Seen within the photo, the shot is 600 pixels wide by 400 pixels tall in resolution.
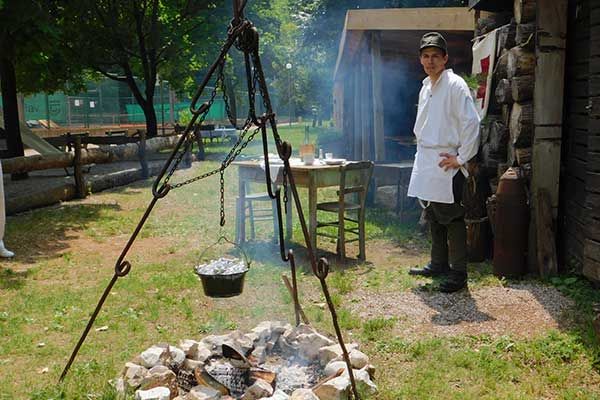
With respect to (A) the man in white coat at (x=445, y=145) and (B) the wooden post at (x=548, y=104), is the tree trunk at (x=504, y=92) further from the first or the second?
(A) the man in white coat at (x=445, y=145)

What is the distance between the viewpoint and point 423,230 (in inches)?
321

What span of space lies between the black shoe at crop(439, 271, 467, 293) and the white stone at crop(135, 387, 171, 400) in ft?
9.16

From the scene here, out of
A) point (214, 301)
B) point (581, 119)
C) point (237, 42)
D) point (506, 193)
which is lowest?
point (214, 301)

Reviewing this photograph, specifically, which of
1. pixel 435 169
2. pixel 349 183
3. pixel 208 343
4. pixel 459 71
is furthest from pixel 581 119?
pixel 459 71

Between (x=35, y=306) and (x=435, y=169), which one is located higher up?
(x=435, y=169)

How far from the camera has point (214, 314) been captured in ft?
16.8

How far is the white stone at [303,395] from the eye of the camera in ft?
10.8

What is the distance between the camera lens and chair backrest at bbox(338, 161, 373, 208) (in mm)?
6656

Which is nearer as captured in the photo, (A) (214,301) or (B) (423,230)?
(A) (214,301)

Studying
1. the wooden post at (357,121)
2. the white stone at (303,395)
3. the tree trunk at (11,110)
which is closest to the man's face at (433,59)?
the white stone at (303,395)

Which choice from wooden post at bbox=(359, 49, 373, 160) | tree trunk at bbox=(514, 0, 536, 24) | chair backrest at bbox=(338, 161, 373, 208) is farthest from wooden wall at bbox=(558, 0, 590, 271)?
wooden post at bbox=(359, 49, 373, 160)

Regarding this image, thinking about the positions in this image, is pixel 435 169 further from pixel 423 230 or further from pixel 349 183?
pixel 423 230

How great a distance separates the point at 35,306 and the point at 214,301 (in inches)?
61.5

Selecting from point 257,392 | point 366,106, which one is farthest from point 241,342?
point 366,106
